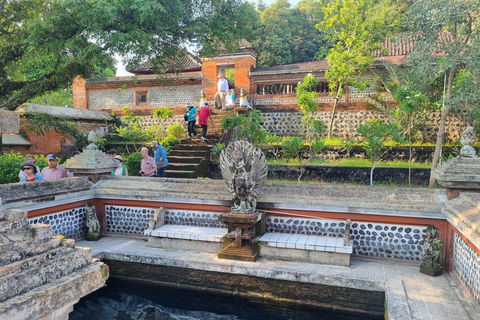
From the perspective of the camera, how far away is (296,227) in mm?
5281

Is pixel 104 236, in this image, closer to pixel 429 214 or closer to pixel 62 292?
pixel 62 292

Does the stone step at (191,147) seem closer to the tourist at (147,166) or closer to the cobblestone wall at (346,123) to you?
the tourist at (147,166)

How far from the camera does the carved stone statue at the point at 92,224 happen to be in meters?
5.96

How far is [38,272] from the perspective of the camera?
219 centimetres

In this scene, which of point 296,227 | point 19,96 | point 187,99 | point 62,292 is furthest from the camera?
point 187,99

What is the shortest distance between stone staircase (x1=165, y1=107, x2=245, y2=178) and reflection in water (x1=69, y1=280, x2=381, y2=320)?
4.62 m

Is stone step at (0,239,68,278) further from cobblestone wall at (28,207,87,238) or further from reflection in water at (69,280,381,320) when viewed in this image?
cobblestone wall at (28,207,87,238)

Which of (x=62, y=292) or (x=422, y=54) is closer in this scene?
(x=62, y=292)

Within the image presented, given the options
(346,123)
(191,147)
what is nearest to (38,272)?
(191,147)

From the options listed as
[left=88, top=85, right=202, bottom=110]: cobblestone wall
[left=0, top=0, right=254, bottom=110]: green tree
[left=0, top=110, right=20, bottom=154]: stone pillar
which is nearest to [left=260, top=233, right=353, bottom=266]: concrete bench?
[left=0, top=110, right=20, bottom=154]: stone pillar

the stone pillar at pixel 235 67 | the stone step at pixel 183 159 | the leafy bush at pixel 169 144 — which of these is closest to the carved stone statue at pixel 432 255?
the stone step at pixel 183 159

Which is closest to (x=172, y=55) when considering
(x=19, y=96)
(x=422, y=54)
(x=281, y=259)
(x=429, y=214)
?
(x=19, y=96)

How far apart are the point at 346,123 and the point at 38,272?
13252mm

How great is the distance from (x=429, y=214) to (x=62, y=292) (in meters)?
4.31
